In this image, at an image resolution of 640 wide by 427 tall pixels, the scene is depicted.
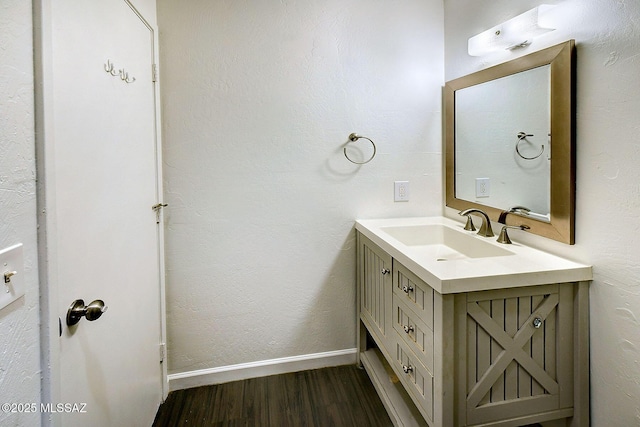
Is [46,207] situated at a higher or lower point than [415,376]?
higher

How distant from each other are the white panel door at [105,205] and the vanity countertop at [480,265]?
42.4 inches

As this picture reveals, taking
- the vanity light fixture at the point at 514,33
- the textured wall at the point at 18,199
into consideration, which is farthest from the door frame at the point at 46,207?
the vanity light fixture at the point at 514,33

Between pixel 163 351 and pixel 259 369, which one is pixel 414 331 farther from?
pixel 163 351

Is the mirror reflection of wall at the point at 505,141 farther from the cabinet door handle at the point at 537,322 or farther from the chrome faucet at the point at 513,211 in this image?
the cabinet door handle at the point at 537,322

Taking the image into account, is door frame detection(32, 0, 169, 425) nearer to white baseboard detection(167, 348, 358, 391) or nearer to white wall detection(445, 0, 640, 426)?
white baseboard detection(167, 348, 358, 391)

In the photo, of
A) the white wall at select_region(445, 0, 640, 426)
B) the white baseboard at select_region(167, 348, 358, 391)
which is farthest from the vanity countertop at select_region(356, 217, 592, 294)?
the white baseboard at select_region(167, 348, 358, 391)

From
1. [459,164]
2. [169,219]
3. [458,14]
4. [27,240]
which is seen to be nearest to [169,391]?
[169,219]

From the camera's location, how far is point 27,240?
773mm

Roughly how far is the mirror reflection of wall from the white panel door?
1622 millimetres

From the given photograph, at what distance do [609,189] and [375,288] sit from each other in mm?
1076

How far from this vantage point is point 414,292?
1444 millimetres

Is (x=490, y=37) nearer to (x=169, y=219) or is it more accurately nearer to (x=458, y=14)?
(x=458, y=14)

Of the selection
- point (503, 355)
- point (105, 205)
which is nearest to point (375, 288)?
point (503, 355)

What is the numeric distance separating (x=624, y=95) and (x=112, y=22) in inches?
67.9
